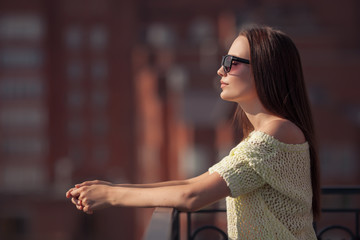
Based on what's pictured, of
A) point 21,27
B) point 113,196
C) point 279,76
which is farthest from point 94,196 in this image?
point 21,27

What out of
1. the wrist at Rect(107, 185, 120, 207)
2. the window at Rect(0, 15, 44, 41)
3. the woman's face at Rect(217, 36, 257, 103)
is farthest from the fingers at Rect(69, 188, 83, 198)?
the window at Rect(0, 15, 44, 41)

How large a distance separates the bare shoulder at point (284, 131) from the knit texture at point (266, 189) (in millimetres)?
27

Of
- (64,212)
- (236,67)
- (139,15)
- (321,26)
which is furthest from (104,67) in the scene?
(236,67)

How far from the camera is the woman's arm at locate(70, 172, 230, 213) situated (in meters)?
2.50

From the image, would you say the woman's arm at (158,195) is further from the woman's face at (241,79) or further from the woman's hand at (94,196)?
the woman's face at (241,79)

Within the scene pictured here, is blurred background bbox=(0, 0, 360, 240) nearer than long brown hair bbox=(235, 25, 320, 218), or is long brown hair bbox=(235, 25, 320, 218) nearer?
long brown hair bbox=(235, 25, 320, 218)

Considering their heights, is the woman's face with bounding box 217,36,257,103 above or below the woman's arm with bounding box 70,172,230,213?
above

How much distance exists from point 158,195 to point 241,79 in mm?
621

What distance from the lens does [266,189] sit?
104 inches

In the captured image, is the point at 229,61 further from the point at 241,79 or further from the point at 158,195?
the point at 158,195

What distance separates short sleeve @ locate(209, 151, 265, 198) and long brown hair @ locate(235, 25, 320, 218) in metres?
0.30

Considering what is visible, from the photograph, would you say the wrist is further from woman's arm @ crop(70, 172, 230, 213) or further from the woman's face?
the woman's face

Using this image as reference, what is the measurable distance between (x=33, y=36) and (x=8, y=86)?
248 inches

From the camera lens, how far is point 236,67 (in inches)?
108
